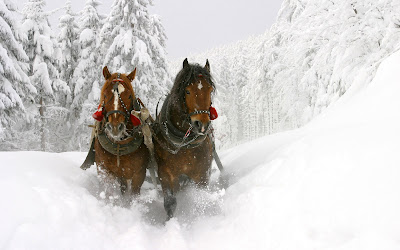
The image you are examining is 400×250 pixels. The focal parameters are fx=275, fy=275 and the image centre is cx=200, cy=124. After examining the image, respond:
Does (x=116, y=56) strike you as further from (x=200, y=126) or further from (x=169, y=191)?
(x=200, y=126)

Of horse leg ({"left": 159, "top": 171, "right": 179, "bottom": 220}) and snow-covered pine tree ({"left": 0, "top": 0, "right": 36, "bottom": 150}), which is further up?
snow-covered pine tree ({"left": 0, "top": 0, "right": 36, "bottom": 150})

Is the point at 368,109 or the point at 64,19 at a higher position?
the point at 64,19

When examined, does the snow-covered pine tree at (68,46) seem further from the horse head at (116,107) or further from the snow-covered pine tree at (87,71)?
the horse head at (116,107)

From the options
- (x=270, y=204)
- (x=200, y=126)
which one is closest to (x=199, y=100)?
(x=200, y=126)

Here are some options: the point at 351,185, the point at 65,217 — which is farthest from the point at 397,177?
the point at 65,217

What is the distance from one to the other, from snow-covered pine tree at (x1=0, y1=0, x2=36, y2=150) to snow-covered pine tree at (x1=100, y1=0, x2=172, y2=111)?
4.09 m

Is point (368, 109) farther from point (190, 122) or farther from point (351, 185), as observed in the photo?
point (190, 122)

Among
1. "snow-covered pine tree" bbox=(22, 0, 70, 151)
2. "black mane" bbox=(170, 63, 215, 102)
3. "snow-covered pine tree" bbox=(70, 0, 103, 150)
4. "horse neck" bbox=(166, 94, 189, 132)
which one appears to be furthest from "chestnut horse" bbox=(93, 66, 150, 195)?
"snow-covered pine tree" bbox=(70, 0, 103, 150)

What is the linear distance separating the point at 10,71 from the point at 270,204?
1198cm

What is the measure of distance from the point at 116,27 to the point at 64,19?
16.0 ft

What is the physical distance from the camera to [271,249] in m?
2.55

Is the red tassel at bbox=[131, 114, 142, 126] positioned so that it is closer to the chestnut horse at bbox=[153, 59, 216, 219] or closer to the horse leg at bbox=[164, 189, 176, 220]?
the chestnut horse at bbox=[153, 59, 216, 219]

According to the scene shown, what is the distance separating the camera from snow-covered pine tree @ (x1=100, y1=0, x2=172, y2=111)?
14.3 metres

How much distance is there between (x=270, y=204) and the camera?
296 cm
